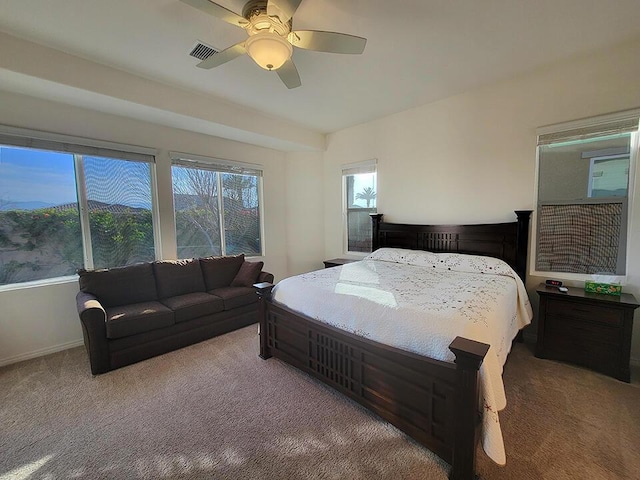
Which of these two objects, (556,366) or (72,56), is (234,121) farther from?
(556,366)

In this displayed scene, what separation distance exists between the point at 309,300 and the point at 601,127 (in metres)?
3.22

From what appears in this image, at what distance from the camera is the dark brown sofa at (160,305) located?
2514mm

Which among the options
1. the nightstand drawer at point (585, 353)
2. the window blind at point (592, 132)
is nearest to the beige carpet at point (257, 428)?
the nightstand drawer at point (585, 353)

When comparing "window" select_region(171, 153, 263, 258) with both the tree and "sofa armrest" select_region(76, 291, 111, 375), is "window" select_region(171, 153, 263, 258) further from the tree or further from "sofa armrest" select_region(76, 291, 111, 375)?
the tree

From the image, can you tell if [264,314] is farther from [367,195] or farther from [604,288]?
[604,288]

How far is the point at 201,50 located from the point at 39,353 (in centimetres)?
347

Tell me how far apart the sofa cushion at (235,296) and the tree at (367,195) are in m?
2.34

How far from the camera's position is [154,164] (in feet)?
11.7

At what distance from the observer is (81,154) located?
3.03 metres

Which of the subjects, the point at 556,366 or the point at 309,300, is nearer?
the point at 309,300

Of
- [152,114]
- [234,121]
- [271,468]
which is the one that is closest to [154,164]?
[152,114]

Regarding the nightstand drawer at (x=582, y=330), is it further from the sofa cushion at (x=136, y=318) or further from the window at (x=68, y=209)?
Answer: the window at (x=68, y=209)

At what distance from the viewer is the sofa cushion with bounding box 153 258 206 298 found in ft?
10.9

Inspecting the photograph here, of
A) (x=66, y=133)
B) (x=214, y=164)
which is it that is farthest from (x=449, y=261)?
(x=66, y=133)
